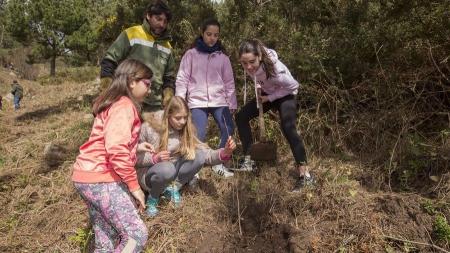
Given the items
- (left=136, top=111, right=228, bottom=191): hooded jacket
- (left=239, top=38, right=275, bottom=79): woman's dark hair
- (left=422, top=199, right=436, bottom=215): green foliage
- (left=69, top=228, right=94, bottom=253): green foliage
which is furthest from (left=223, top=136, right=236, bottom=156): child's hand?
(left=422, top=199, right=436, bottom=215): green foliage

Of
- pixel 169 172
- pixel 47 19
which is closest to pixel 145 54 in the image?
pixel 169 172

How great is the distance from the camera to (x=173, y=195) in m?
2.70

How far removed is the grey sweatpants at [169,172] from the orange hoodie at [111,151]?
0.53 meters

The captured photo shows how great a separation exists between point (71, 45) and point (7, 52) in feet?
37.3

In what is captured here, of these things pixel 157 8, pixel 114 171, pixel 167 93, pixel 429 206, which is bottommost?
pixel 429 206

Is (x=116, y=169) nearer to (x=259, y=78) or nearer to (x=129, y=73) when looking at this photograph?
(x=129, y=73)

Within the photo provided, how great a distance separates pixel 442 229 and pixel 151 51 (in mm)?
2828

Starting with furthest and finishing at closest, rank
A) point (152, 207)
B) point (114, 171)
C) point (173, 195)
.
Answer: point (173, 195) < point (152, 207) < point (114, 171)

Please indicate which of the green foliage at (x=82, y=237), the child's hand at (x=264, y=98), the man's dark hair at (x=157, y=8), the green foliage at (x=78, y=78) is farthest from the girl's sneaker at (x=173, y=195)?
the green foliage at (x=78, y=78)

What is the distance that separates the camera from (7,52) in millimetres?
24750

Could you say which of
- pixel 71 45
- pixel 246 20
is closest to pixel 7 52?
pixel 71 45

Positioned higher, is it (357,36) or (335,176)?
(357,36)

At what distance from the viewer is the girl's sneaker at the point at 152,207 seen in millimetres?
2566

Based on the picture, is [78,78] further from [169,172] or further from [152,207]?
[169,172]
